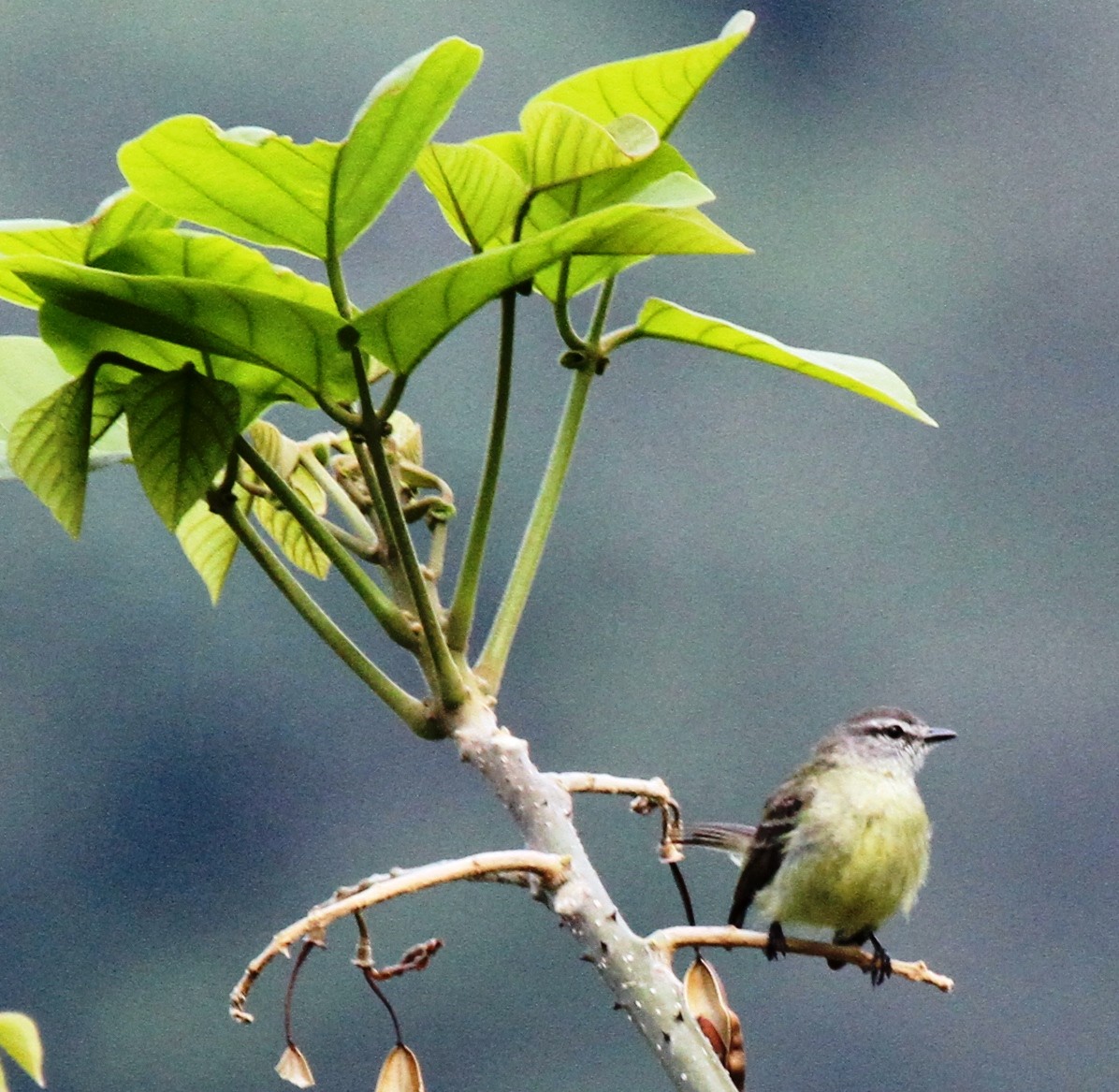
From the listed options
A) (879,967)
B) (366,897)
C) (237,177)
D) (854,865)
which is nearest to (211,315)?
(237,177)

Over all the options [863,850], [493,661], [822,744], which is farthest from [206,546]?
[822,744]

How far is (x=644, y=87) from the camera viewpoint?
1.36 feet

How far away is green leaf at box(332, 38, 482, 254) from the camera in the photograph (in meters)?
0.34

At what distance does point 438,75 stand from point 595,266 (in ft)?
0.37

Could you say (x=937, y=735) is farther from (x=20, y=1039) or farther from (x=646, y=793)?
(x=20, y=1039)

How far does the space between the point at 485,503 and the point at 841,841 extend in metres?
0.56

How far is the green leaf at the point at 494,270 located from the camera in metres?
0.34

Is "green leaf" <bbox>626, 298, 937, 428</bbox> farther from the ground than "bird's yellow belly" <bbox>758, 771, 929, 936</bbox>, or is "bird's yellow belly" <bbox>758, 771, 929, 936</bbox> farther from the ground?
"green leaf" <bbox>626, 298, 937, 428</bbox>

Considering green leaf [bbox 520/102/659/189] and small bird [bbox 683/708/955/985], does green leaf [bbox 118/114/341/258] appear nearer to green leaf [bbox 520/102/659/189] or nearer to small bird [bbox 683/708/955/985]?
green leaf [bbox 520/102/659/189]

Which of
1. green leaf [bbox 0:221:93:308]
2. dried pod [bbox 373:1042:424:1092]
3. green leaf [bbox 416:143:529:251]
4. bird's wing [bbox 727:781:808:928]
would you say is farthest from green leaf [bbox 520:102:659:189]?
bird's wing [bbox 727:781:808:928]

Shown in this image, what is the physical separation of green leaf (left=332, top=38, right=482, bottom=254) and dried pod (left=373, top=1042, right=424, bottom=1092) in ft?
0.67

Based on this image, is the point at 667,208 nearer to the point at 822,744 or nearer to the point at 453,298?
the point at 453,298

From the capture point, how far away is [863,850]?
861mm

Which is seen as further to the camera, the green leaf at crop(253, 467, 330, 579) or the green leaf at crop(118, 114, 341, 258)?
the green leaf at crop(253, 467, 330, 579)
